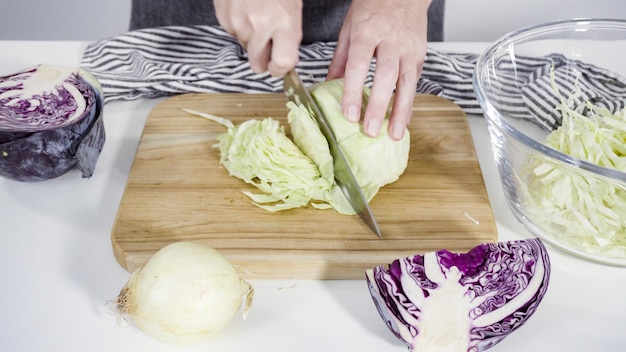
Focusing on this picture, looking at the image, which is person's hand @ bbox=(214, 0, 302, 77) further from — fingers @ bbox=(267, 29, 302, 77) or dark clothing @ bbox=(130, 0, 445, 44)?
dark clothing @ bbox=(130, 0, 445, 44)

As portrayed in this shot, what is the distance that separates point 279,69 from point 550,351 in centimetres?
81

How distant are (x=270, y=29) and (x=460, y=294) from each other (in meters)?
0.72

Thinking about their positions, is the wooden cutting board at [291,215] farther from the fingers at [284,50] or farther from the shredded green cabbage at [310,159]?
the fingers at [284,50]

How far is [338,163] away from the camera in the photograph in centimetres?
158

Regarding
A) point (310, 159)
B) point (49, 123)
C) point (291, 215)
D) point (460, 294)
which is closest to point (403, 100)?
point (310, 159)

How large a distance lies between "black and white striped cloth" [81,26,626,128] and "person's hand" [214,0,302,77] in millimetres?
346

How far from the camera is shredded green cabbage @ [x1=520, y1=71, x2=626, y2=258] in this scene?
1.40 metres

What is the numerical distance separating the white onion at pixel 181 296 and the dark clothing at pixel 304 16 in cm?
108

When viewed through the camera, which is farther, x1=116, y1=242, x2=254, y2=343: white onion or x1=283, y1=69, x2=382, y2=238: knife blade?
x1=283, y1=69, x2=382, y2=238: knife blade

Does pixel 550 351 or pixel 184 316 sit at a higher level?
pixel 184 316

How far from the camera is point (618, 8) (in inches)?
163

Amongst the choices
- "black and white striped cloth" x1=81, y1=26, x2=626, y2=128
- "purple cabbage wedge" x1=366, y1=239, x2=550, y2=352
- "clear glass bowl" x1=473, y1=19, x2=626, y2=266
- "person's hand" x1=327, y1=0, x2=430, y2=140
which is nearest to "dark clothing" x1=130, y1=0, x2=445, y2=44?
"black and white striped cloth" x1=81, y1=26, x2=626, y2=128

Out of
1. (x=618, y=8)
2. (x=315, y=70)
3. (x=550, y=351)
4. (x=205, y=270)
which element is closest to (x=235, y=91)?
(x=315, y=70)

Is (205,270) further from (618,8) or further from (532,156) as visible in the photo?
(618,8)
